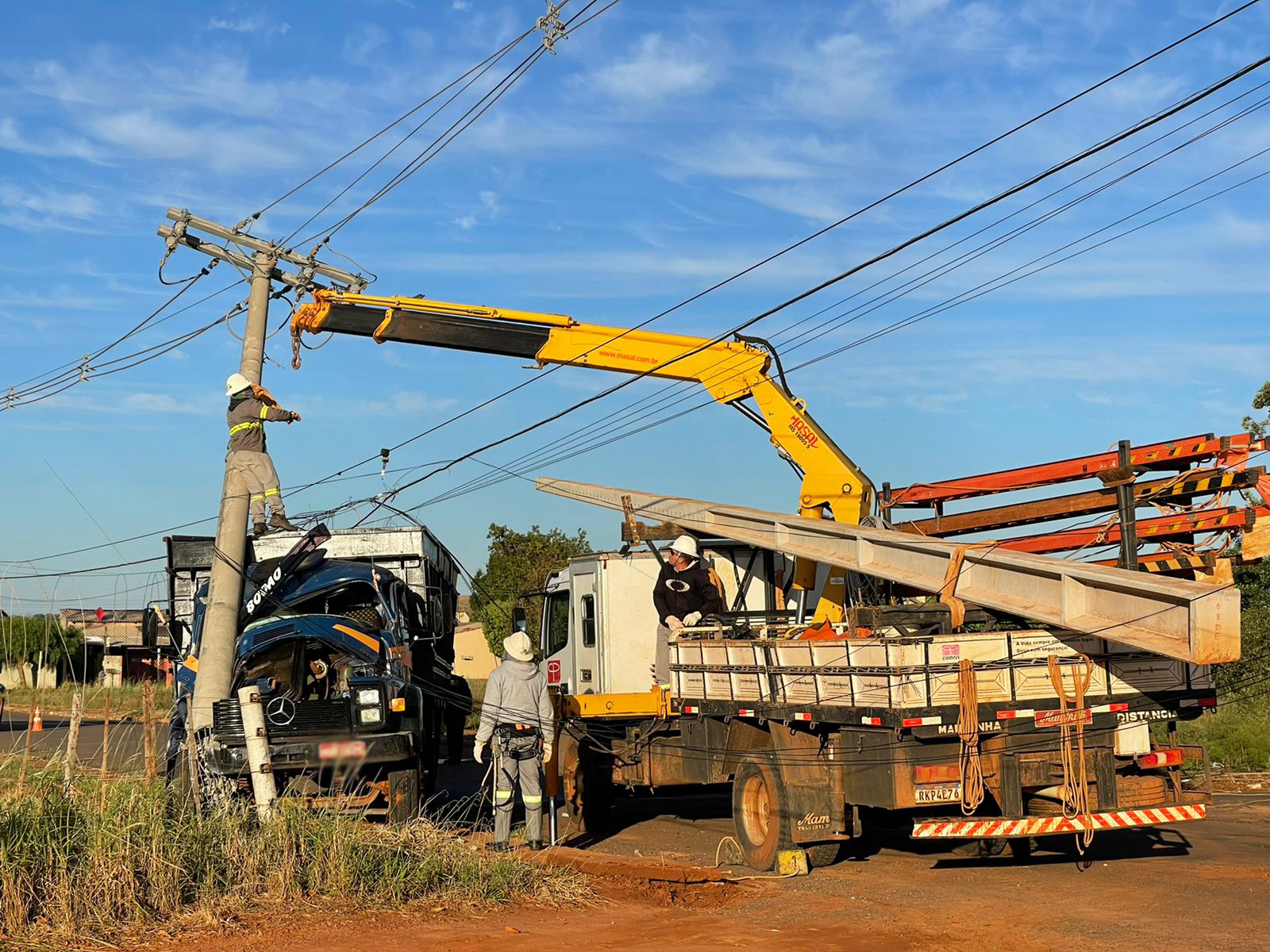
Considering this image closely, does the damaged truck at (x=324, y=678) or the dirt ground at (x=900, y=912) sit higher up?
the damaged truck at (x=324, y=678)

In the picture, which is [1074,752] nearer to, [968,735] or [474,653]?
[968,735]

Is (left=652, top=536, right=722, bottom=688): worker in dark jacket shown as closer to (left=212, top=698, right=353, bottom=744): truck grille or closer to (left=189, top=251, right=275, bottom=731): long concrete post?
(left=212, top=698, right=353, bottom=744): truck grille

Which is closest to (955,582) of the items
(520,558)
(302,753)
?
(302,753)

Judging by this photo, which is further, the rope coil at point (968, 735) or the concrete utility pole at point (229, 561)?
the concrete utility pole at point (229, 561)

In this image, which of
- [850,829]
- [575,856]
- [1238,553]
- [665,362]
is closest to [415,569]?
[665,362]

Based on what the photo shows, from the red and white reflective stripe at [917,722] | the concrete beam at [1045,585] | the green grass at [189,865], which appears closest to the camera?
the green grass at [189,865]

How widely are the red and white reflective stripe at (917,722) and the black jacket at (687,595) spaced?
13.3 ft

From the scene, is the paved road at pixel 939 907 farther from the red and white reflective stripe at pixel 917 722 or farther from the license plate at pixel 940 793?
the red and white reflective stripe at pixel 917 722

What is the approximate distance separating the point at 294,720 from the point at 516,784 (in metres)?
2.10

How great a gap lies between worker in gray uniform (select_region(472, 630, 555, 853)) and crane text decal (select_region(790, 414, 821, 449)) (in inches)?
186

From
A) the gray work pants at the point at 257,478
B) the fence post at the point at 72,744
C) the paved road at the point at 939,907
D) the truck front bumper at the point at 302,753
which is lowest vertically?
the paved road at the point at 939,907

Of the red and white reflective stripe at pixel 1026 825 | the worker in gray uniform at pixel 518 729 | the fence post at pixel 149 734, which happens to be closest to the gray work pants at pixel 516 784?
the worker in gray uniform at pixel 518 729

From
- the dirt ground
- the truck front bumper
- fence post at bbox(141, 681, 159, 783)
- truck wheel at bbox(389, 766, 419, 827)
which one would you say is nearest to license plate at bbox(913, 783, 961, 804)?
the dirt ground

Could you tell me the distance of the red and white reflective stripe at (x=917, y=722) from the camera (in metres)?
9.54
